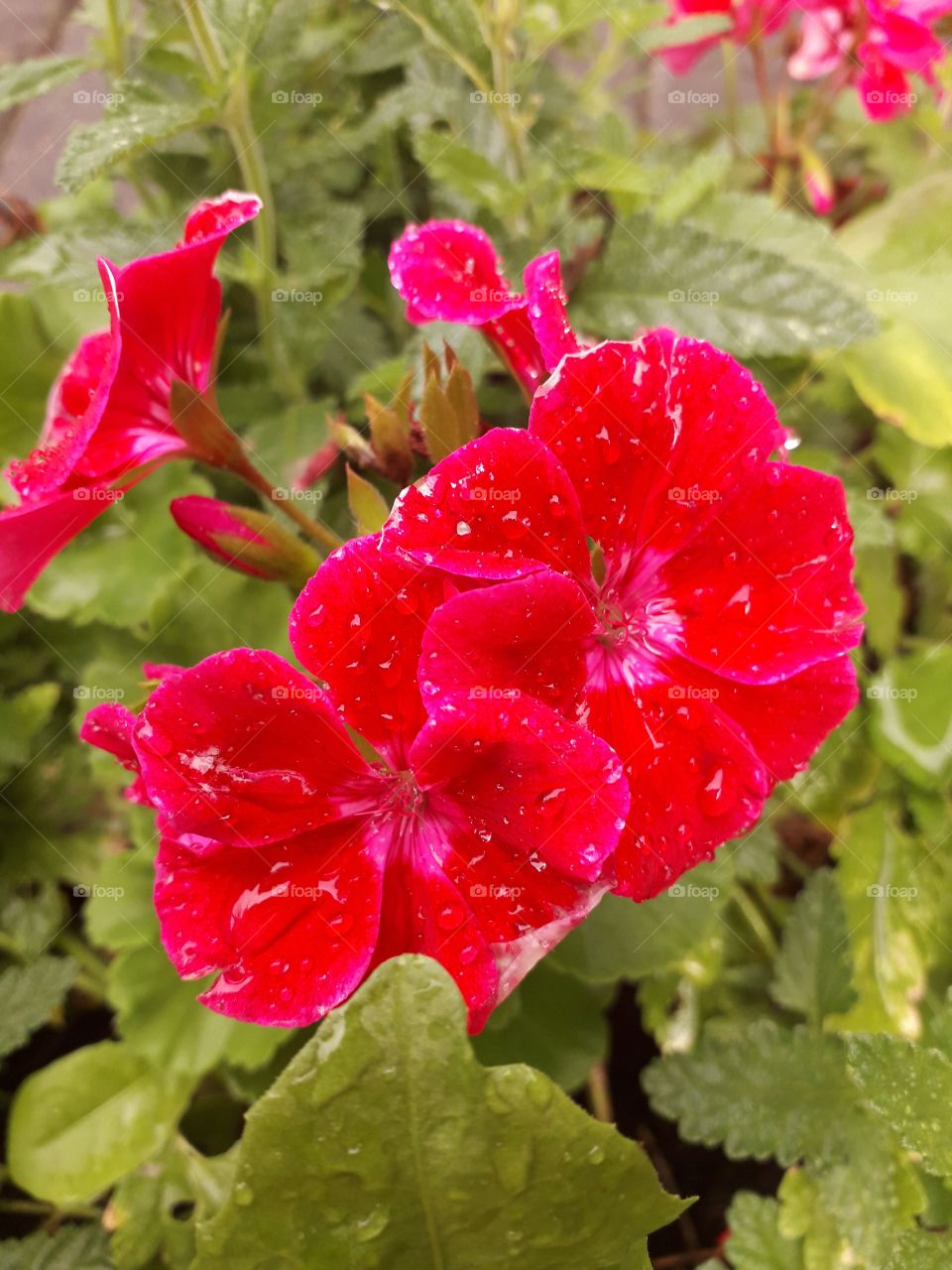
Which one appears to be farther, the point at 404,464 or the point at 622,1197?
the point at 404,464

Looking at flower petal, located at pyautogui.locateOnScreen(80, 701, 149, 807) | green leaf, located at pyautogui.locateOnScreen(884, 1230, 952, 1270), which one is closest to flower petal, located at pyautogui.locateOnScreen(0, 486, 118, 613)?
flower petal, located at pyautogui.locateOnScreen(80, 701, 149, 807)

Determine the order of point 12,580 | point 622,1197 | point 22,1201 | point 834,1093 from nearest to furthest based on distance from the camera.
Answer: point 622,1197
point 12,580
point 834,1093
point 22,1201

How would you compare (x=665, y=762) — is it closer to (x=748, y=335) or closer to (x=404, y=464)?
(x=404, y=464)

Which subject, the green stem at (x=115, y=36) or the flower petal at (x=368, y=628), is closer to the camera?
the flower petal at (x=368, y=628)

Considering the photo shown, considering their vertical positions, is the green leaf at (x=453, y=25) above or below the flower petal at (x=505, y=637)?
above

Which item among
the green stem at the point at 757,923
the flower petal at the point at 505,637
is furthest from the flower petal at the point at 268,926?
the green stem at the point at 757,923

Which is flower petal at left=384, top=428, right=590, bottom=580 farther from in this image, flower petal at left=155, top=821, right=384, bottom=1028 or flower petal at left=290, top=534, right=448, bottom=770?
flower petal at left=155, top=821, right=384, bottom=1028

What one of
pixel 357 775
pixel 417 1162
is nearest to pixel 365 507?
pixel 357 775

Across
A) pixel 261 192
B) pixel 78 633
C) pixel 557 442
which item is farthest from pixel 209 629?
pixel 557 442

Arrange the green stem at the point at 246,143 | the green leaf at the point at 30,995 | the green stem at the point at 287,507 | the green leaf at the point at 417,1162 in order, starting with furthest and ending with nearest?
1. the green leaf at the point at 30,995
2. the green stem at the point at 246,143
3. the green stem at the point at 287,507
4. the green leaf at the point at 417,1162

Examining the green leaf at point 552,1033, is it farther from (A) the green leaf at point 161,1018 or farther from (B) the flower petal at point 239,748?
(B) the flower petal at point 239,748
